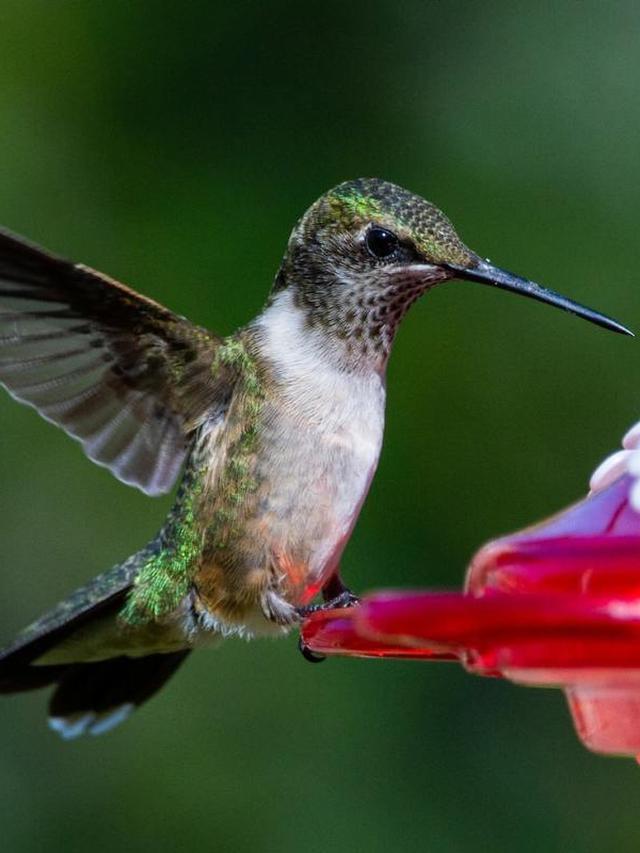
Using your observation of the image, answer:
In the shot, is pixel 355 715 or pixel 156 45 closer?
pixel 355 715

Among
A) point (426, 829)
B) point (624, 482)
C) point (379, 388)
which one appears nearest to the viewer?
point (624, 482)

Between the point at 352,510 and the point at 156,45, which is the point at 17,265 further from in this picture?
the point at 156,45

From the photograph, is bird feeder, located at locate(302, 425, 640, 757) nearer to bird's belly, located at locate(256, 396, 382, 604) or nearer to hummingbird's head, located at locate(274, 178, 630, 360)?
bird's belly, located at locate(256, 396, 382, 604)

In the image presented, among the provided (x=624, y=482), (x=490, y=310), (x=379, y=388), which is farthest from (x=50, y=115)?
(x=624, y=482)

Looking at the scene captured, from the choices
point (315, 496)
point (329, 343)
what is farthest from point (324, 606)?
point (329, 343)

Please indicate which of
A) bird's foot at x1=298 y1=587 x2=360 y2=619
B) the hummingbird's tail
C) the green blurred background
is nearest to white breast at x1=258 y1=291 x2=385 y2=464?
bird's foot at x1=298 y1=587 x2=360 y2=619

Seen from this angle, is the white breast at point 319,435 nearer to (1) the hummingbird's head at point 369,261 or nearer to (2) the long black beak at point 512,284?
(1) the hummingbird's head at point 369,261

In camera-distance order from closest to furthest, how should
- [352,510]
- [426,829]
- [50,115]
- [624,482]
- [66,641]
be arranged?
1. [624,482]
2. [352,510]
3. [66,641]
4. [426,829]
5. [50,115]
